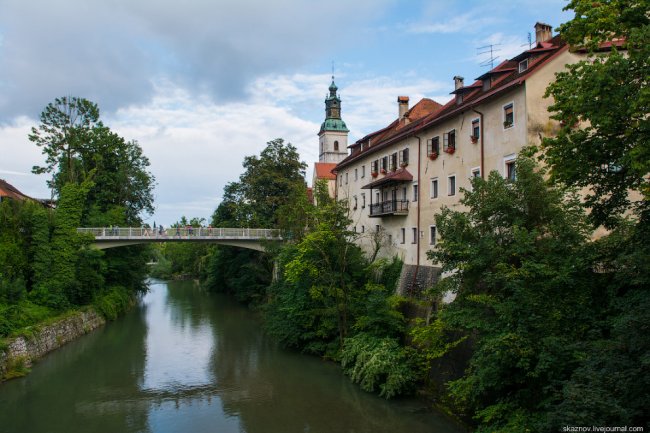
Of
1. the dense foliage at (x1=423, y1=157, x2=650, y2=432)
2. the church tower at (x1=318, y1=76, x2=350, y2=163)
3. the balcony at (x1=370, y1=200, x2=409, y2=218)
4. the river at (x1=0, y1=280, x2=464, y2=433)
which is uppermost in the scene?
the church tower at (x1=318, y1=76, x2=350, y2=163)

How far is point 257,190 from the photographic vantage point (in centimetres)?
5000

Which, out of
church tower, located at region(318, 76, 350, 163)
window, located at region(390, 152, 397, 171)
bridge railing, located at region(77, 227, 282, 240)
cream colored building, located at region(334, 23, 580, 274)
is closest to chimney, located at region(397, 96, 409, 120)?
cream colored building, located at region(334, 23, 580, 274)

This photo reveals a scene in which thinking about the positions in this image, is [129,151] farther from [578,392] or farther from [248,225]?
[578,392]

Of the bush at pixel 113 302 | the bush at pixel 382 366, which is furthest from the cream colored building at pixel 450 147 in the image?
A: the bush at pixel 113 302

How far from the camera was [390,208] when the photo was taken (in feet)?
95.6

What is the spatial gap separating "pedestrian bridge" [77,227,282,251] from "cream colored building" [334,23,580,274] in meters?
10.6

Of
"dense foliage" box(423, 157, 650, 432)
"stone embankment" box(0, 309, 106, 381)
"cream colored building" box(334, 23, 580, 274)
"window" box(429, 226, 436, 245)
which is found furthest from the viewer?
"window" box(429, 226, 436, 245)

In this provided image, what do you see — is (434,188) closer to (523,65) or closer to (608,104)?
(523,65)

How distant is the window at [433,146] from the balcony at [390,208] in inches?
135

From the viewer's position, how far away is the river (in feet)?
57.3

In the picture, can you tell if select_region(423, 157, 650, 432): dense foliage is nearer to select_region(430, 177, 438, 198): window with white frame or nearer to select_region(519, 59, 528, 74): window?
select_region(519, 59, 528, 74): window

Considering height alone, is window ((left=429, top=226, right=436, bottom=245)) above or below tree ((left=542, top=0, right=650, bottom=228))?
below

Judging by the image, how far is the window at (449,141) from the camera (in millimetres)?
23828

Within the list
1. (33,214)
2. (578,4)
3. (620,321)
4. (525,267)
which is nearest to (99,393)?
(33,214)
